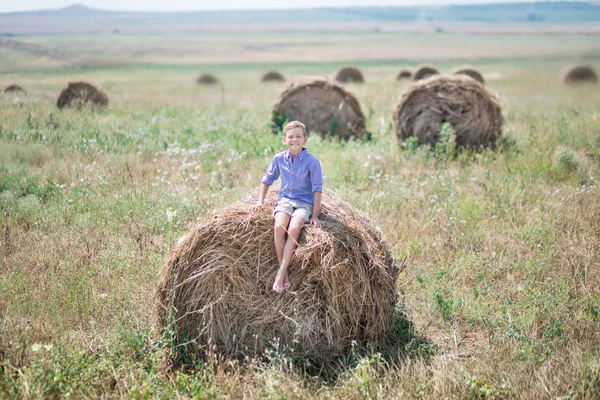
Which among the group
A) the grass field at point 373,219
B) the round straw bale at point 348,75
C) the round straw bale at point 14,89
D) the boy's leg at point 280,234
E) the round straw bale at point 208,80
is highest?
the round straw bale at point 348,75

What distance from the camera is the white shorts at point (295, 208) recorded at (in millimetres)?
4238

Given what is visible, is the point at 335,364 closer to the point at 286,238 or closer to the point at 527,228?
the point at 286,238

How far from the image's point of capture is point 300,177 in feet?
14.5

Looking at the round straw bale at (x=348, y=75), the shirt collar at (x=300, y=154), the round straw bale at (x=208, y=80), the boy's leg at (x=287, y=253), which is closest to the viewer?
the boy's leg at (x=287, y=253)

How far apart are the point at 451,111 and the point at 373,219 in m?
4.86

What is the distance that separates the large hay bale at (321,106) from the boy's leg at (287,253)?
8.01 m

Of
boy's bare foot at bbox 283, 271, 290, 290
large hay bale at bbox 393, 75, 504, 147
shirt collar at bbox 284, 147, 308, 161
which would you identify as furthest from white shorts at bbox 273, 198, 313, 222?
large hay bale at bbox 393, 75, 504, 147

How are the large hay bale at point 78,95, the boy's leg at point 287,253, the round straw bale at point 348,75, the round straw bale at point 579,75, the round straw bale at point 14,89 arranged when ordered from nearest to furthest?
the boy's leg at point 287,253, the large hay bale at point 78,95, the round straw bale at point 14,89, the round straw bale at point 579,75, the round straw bale at point 348,75

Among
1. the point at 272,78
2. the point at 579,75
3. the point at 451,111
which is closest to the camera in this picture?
the point at 451,111

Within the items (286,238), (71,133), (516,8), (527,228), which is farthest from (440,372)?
(516,8)

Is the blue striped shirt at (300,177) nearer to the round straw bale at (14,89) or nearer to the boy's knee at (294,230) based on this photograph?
the boy's knee at (294,230)

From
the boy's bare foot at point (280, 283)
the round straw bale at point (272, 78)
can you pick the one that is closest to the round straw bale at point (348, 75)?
the round straw bale at point (272, 78)

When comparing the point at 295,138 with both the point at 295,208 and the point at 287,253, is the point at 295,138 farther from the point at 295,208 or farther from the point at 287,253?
the point at 287,253

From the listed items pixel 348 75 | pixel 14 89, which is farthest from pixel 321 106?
pixel 348 75
